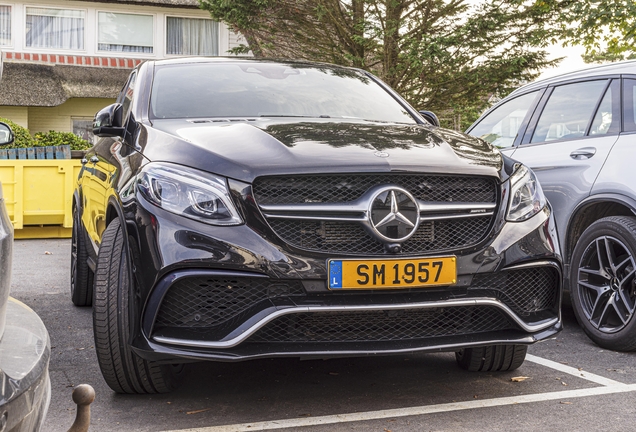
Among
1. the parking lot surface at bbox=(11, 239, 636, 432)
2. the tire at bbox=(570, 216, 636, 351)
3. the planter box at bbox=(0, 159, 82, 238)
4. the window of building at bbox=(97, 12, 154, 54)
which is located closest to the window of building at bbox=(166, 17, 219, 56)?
the window of building at bbox=(97, 12, 154, 54)

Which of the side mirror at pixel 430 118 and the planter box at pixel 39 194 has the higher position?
the side mirror at pixel 430 118

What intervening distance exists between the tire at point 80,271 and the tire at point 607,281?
3.53 metres

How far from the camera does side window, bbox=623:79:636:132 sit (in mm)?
5012

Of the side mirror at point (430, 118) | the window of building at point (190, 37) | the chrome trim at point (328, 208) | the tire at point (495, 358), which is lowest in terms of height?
the tire at point (495, 358)

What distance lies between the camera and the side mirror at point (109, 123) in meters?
4.49

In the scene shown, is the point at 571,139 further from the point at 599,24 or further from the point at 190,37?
the point at 190,37

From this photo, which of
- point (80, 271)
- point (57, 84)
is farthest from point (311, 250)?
point (57, 84)

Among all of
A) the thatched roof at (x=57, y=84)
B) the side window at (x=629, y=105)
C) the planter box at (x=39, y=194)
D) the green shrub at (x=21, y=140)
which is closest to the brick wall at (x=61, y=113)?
the thatched roof at (x=57, y=84)

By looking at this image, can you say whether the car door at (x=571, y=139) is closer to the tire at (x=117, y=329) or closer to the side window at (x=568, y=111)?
the side window at (x=568, y=111)

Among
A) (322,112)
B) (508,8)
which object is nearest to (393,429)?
(322,112)

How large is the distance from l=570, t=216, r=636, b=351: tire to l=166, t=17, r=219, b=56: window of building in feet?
70.6

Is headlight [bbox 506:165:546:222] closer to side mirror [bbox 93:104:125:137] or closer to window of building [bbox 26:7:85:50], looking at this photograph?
side mirror [bbox 93:104:125:137]

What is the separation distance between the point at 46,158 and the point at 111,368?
1020 cm

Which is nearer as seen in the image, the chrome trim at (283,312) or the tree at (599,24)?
the chrome trim at (283,312)
